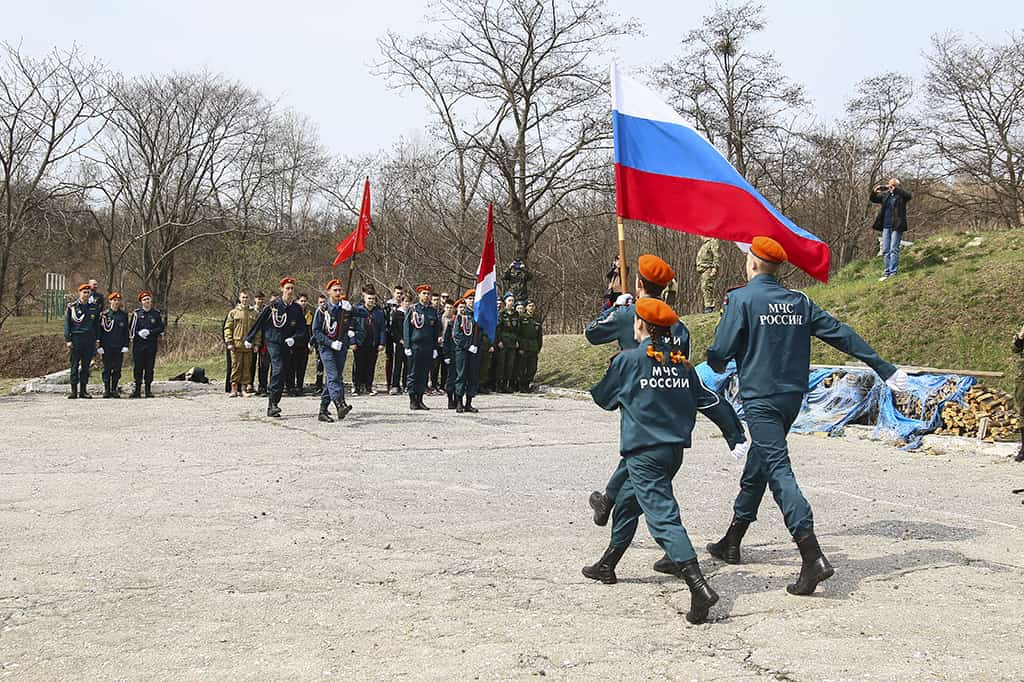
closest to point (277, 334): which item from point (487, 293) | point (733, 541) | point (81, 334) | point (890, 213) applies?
point (487, 293)

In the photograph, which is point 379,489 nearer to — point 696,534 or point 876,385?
point 696,534

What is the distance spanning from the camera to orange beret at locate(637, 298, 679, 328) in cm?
539

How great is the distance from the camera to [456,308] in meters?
17.2

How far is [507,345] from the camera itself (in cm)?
2030

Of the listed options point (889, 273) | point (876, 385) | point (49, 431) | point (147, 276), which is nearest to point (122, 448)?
point (49, 431)

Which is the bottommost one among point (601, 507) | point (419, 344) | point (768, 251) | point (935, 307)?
point (601, 507)

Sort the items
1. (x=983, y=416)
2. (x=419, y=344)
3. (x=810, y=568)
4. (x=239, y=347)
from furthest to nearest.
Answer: (x=239, y=347) < (x=419, y=344) < (x=983, y=416) < (x=810, y=568)

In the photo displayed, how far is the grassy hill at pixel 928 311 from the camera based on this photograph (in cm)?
1553

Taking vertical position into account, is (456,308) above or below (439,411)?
above

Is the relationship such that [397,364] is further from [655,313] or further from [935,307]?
[655,313]

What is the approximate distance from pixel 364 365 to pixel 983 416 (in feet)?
37.1

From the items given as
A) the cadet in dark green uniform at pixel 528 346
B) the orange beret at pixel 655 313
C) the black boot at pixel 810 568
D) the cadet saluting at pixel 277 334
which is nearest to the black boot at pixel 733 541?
the black boot at pixel 810 568

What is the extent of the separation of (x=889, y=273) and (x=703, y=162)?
43.8 feet

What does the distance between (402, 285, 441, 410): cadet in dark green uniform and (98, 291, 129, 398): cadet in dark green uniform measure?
5.99m
